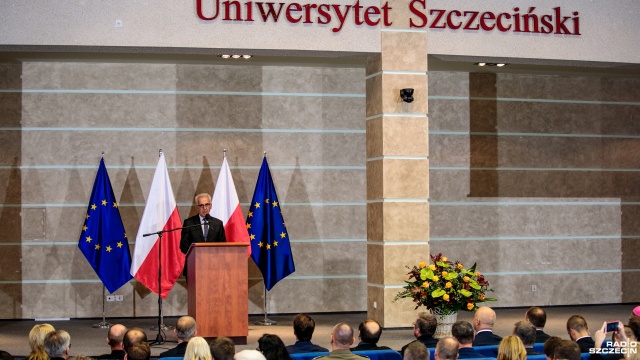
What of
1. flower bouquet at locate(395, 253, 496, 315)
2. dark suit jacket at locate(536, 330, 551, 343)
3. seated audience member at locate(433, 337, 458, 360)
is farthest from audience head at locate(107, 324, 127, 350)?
flower bouquet at locate(395, 253, 496, 315)

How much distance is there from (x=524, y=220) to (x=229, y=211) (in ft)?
14.8

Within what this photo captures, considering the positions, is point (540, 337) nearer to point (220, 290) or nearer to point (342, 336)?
point (342, 336)

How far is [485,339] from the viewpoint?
6344 millimetres

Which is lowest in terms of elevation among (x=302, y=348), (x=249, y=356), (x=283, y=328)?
(x=283, y=328)

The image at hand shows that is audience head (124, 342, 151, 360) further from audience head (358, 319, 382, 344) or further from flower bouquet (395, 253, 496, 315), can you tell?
flower bouquet (395, 253, 496, 315)

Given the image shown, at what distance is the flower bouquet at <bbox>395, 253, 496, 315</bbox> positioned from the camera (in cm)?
936

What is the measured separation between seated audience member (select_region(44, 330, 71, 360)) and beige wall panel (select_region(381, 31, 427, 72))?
235 inches

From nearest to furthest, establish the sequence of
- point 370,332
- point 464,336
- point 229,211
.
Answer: point 464,336
point 370,332
point 229,211

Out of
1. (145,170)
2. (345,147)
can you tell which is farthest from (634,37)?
(145,170)

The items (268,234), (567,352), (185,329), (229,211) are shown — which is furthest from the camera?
(268,234)

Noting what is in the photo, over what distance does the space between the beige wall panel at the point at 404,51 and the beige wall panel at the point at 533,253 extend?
3155 mm

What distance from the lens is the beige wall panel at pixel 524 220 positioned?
1277 centimetres

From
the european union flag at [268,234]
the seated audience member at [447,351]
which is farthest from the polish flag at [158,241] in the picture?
the seated audience member at [447,351]

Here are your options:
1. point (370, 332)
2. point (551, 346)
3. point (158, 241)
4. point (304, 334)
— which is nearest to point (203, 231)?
point (158, 241)
